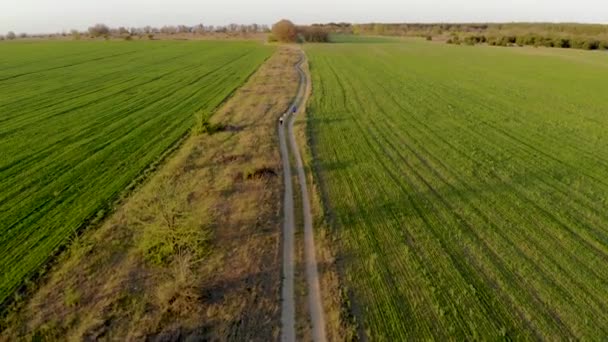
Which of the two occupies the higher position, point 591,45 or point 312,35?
point 591,45

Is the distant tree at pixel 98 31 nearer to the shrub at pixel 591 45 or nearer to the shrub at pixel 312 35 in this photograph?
the shrub at pixel 312 35

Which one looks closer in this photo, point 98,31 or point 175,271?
point 175,271

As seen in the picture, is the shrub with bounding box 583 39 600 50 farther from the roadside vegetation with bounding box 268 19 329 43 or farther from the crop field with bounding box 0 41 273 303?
the crop field with bounding box 0 41 273 303

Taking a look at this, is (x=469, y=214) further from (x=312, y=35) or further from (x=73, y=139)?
(x=312, y=35)

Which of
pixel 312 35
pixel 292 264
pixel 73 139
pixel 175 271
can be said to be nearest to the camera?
pixel 175 271

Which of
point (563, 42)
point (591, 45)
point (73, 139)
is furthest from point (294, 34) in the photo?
point (73, 139)

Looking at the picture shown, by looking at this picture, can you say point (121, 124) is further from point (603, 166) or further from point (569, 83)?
point (569, 83)

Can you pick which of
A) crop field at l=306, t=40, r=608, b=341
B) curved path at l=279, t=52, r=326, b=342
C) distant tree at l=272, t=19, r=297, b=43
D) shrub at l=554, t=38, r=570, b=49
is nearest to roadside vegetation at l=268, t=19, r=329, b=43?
distant tree at l=272, t=19, r=297, b=43
